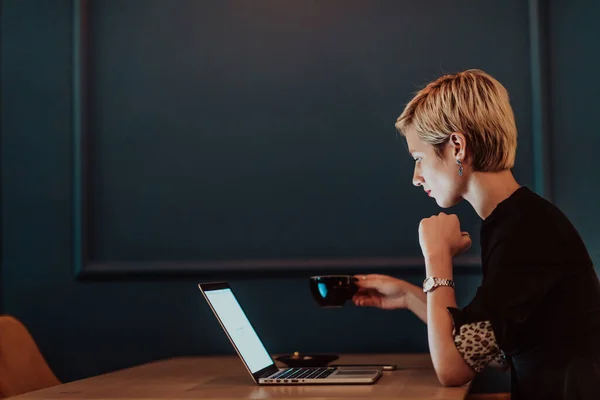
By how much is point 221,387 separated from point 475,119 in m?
0.81

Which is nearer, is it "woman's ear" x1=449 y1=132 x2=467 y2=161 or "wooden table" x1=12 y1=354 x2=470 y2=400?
"wooden table" x1=12 y1=354 x2=470 y2=400

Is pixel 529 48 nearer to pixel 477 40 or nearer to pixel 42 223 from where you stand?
pixel 477 40

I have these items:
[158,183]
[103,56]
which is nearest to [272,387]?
[158,183]

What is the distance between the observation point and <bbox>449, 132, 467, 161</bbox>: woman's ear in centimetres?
175

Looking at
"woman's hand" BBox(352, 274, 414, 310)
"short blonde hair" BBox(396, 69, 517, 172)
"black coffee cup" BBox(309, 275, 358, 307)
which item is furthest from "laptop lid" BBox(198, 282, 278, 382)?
"short blonde hair" BBox(396, 69, 517, 172)

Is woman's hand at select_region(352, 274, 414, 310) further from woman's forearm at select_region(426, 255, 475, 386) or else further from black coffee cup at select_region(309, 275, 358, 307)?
woman's forearm at select_region(426, 255, 475, 386)

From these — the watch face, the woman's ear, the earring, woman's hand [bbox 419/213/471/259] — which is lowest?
the watch face

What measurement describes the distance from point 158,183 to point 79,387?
1034 millimetres

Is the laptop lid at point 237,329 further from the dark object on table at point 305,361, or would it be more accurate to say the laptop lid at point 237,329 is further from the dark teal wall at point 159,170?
the dark teal wall at point 159,170

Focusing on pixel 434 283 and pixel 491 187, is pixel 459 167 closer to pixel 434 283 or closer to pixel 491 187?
pixel 491 187

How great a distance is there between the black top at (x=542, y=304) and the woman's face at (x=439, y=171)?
0.16 m

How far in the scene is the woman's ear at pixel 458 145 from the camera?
1.75 m

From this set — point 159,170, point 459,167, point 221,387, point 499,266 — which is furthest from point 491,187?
point 159,170

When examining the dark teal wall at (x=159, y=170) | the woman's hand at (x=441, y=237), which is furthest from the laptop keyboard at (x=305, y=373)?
the dark teal wall at (x=159, y=170)
